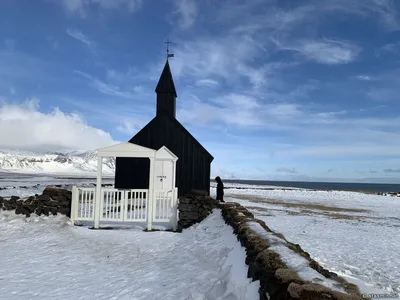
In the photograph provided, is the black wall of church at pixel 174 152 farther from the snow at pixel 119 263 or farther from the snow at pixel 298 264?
the snow at pixel 298 264

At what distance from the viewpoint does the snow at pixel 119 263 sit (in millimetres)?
5461

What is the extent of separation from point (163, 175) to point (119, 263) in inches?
436

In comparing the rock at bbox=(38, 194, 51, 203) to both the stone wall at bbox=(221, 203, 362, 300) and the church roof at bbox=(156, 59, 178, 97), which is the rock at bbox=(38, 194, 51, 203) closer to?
the stone wall at bbox=(221, 203, 362, 300)

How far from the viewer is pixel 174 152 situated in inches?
771

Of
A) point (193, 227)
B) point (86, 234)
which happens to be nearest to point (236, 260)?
point (193, 227)

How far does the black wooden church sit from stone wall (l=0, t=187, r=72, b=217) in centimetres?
738

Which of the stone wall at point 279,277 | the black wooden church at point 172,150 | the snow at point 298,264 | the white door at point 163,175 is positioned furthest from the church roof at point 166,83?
the snow at point 298,264

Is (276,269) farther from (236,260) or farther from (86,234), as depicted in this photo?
(86,234)

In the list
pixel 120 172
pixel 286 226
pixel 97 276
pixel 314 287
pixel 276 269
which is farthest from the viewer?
pixel 120 172

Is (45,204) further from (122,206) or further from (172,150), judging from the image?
(172,150)

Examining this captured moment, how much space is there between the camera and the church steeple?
20625 mm

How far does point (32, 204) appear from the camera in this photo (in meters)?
11.7

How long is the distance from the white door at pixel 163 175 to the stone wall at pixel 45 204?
6.73 metres

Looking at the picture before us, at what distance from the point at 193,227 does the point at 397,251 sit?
680 cm
